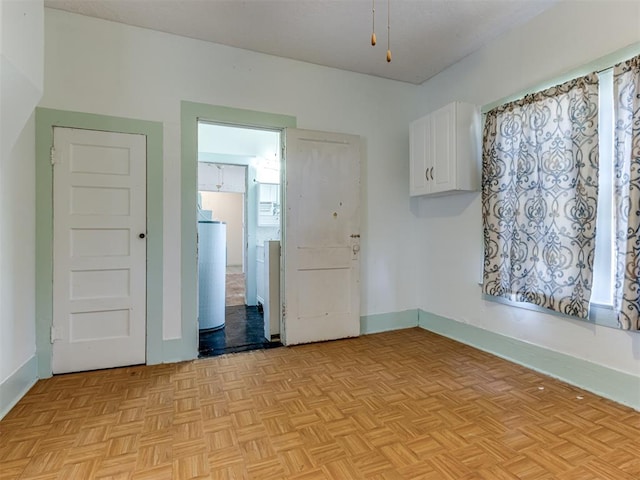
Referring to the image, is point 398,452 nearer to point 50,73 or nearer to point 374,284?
point 374,284

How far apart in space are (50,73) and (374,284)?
3385 mm

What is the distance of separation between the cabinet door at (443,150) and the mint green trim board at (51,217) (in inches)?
98.0

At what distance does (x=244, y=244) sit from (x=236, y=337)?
2117 mm

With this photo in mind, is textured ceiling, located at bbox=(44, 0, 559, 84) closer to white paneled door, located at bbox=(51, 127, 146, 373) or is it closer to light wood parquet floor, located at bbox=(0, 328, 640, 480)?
white paneled door, located at bbox=(51, 127, 146, 373)

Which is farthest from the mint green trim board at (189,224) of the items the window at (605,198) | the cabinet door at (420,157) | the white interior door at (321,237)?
A: the window at (605,198)

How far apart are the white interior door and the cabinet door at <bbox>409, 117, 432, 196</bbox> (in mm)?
597

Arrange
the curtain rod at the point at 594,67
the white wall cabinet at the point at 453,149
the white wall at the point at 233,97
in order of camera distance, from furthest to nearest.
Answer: the white wall cabinet at the point at 453,149 < the white wall at the point at 233,97 < the curtain rod at the point at 594,67

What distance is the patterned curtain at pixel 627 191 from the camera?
1.97m

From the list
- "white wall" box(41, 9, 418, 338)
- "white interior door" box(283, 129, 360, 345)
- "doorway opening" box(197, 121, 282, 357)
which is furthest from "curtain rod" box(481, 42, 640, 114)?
"doorway opening" box(197, 121, 282, 357)

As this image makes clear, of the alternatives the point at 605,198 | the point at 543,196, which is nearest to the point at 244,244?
the point at 543,196

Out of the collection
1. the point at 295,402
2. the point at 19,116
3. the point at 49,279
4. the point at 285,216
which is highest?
the point at 19,116

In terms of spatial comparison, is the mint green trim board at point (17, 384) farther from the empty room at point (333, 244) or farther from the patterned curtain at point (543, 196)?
the patterned curtain at point (543, 196)

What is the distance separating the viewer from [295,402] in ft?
6.98

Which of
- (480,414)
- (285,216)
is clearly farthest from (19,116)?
(480,414)
